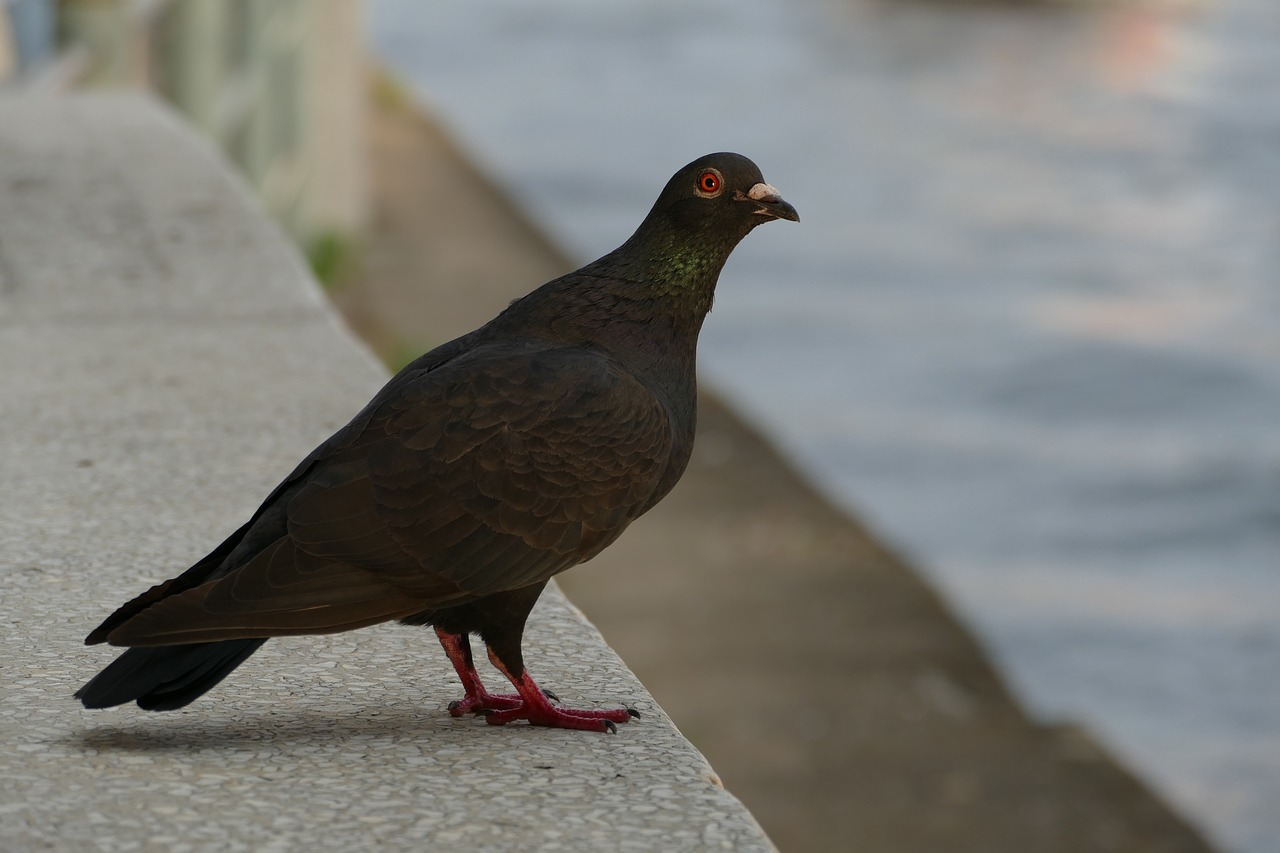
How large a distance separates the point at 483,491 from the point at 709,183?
631 millimetres


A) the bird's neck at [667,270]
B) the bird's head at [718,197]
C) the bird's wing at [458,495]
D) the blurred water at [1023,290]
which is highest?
the bird's head at [718,197]

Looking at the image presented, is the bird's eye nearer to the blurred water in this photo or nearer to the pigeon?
the pigeon


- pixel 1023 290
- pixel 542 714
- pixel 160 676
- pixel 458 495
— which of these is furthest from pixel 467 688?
pixel 1023 290

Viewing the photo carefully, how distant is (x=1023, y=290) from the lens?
13.3 metres

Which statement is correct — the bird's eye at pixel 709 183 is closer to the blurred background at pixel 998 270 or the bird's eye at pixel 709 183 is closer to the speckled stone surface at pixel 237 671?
the speckled stone surface at pixel 237 671

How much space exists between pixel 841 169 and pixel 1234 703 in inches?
437

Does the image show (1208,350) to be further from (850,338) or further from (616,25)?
(616,25)

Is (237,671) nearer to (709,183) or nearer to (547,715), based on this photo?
(547,715)

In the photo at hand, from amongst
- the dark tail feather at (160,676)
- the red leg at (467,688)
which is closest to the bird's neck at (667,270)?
the red leg at (467,688)

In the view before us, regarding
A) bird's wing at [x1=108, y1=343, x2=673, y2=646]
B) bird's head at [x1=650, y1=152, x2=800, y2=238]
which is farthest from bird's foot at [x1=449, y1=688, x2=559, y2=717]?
A: bird's head at [x1=650, y1=152, x2=800, y2=238]

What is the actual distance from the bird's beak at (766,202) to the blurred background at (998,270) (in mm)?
4108

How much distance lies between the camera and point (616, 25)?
27.5 metres

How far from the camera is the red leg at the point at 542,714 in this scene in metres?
2.53

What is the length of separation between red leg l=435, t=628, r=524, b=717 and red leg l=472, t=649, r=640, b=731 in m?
0.02
